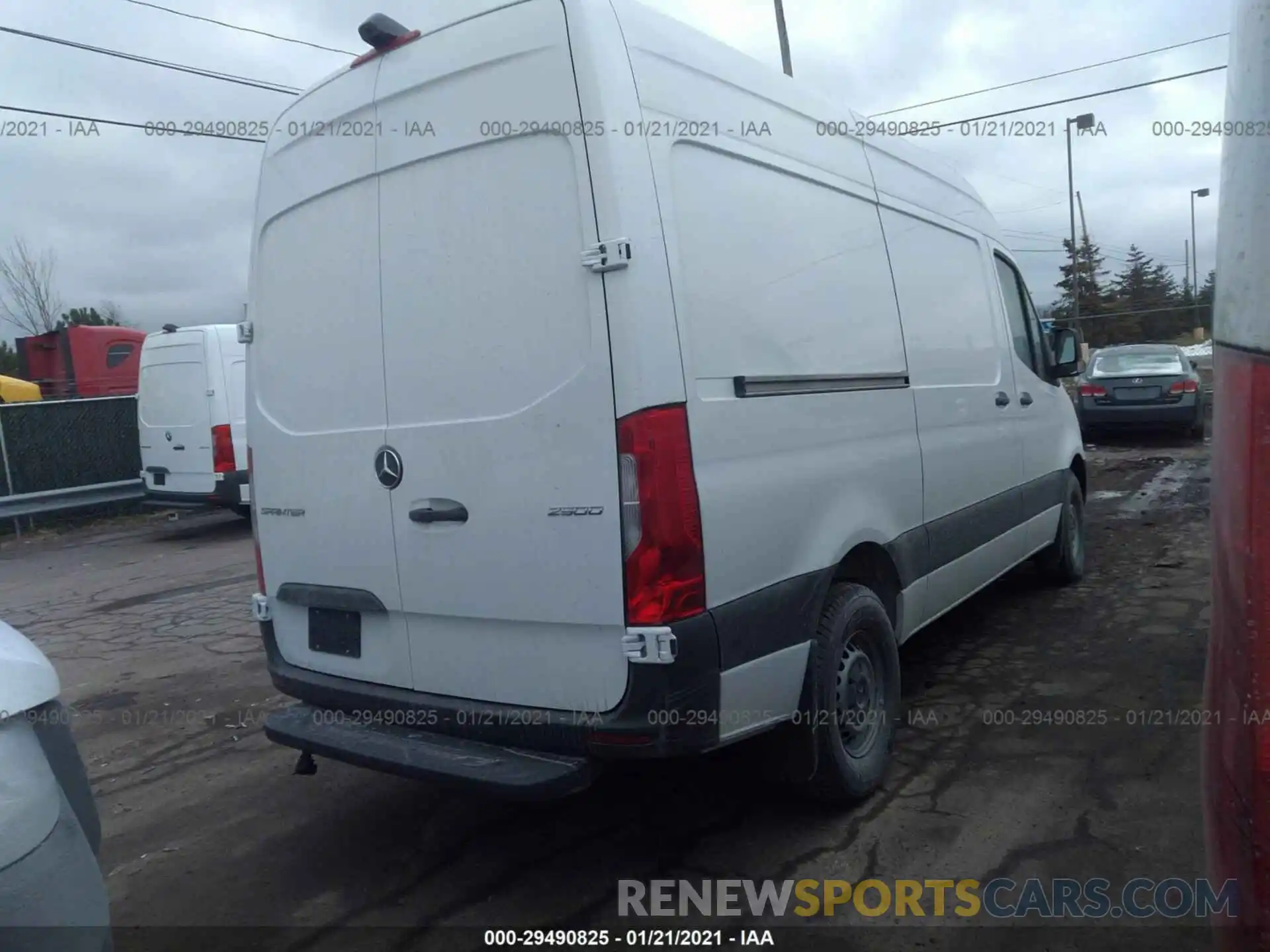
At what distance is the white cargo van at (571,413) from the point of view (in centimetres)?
296

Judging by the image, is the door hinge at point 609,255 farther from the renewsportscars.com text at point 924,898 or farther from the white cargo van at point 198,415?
the white cargo van at point 198,415

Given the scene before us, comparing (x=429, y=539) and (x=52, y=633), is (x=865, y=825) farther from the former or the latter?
(x=52, y=633)

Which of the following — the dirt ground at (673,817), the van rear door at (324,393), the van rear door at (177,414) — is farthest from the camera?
the van rear door at (177,414)

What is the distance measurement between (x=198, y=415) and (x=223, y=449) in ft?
1.74

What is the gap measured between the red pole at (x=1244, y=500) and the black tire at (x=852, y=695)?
5.42 feet

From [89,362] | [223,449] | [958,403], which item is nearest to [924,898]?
[958,403]

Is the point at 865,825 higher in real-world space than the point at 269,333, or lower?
lower

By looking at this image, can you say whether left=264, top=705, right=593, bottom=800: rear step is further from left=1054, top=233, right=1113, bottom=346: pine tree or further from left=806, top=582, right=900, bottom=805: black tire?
left=1054, top=233, right=1113, bottom=346: pine tree

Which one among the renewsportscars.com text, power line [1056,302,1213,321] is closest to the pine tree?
power line [1056,302,1213,321]

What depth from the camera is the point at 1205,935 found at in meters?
2.98

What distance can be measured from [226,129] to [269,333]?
35.8 feet

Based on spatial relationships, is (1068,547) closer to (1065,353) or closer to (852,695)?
(1065,353)

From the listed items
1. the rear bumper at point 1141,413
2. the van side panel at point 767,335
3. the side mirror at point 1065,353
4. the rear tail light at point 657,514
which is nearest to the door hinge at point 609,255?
the van side panel at point 767,335

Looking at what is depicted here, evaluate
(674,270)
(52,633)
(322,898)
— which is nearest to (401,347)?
(674,270)
